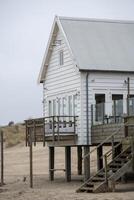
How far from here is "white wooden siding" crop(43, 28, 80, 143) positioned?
3834 cm

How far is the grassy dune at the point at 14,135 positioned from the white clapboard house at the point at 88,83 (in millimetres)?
50654

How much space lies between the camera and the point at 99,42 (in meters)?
39.7

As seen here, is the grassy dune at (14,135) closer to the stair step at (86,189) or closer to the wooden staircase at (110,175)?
the wooden staircase at (110,175)

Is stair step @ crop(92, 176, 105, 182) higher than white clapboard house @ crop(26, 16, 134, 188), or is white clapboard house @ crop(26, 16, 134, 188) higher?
white clapboard house @ crop(26, 16, 134, 188)

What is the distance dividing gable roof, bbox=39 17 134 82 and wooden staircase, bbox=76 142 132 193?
20.7 feet

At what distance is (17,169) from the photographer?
61.1 m

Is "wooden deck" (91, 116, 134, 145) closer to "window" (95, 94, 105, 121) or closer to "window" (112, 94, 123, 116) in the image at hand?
"window" (95, 94, 105, 121)

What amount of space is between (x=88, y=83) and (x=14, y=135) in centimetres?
5975

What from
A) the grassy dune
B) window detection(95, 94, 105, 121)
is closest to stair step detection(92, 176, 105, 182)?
window detection(95, 94, 105, 121)

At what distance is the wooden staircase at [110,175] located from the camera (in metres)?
31.8

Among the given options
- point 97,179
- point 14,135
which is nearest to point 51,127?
point 97,179

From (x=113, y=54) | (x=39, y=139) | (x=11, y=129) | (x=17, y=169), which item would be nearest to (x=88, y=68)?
(x=113, y=54)

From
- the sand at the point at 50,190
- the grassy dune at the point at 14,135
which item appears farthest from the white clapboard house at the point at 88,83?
the grassy dune at the point at 14,135

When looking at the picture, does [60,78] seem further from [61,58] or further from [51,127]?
[51,127]
